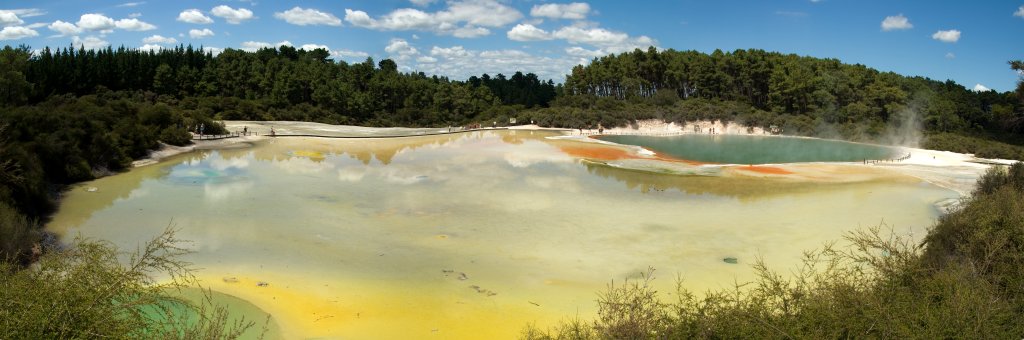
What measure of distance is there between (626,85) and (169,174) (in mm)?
58049

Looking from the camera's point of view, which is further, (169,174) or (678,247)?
(169,174)

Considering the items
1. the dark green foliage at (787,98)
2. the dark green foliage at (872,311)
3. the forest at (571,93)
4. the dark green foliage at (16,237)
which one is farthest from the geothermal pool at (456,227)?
the dark green foliage at (787,98)

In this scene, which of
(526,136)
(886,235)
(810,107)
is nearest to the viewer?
(886,235)

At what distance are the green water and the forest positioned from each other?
5.32 m

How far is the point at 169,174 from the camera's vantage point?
25.7 m

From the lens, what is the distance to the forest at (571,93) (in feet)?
171

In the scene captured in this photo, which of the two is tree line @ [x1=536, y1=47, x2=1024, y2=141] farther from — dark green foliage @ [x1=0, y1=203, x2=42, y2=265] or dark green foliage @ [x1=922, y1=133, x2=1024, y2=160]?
dark green foliage @ [x1=0, y1=203, x2=42, y2=265]

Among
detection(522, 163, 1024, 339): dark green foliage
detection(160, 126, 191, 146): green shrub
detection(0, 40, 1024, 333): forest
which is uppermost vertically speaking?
detection(0, 40, 1024, 333): forest

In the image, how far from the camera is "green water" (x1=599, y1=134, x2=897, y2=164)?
38.6 metres

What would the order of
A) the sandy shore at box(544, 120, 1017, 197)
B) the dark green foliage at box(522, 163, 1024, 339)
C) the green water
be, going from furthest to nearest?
the green water < the sandy shore at box(544, 120, 1017, 197) < the dark green foliage at box(522, 163, 1024, 339)

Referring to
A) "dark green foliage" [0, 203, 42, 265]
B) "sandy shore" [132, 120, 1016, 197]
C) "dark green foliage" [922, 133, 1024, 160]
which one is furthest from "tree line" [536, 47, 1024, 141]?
"dark green foliage" [0, 203, 42, 265]

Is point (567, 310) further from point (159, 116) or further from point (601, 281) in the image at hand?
point (159, 116)

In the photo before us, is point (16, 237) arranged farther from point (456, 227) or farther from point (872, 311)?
point (872, 311)

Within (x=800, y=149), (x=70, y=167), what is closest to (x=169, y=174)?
(x=70, y=167)
